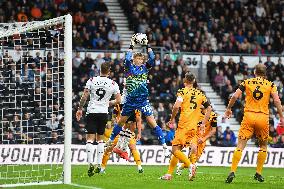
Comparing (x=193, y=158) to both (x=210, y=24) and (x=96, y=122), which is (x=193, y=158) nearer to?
(x=96, y=122)

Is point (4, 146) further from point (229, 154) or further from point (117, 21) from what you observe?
point (117, 21)

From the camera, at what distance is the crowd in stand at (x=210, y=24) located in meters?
35.2

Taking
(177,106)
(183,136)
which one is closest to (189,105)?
(177,106)

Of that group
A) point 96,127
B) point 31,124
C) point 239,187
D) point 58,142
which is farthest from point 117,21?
point 239,187

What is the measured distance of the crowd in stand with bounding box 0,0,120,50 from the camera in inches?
1293

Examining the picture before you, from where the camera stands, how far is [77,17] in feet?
112

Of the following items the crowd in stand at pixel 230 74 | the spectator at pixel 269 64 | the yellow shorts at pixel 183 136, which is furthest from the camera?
the spectator at pixel 269 64

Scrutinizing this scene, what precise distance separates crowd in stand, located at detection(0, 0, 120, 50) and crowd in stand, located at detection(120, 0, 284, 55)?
5.94 ft

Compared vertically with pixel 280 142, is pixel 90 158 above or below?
above

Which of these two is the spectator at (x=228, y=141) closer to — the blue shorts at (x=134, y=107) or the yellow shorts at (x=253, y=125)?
the blue shorts at (x=134, y=107)

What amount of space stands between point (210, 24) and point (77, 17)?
638 cm

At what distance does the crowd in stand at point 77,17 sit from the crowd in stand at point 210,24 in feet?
5.94

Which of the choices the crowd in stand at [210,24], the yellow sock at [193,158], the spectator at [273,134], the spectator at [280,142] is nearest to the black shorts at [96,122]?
the yellow sock at [193,158]

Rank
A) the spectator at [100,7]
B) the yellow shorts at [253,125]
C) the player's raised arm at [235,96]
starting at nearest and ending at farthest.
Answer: the player's raised arm at [235,96] → the yellow shorts at [253,125] → the spectator at [100,7]
